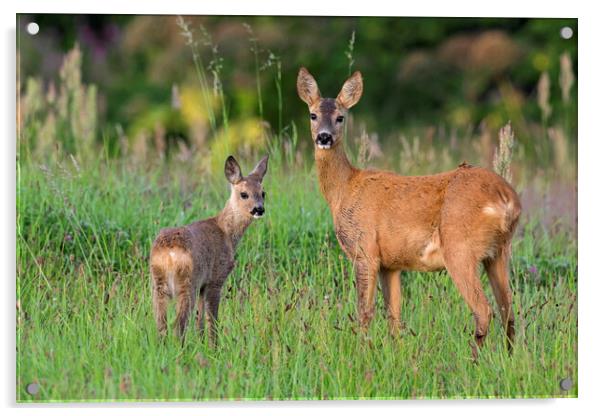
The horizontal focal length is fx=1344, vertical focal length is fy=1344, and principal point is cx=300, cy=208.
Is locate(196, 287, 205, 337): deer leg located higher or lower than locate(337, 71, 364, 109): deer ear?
lower

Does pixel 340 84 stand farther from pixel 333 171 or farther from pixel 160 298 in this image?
pixel 160 298

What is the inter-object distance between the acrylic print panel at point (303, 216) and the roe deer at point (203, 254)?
0.4 inches

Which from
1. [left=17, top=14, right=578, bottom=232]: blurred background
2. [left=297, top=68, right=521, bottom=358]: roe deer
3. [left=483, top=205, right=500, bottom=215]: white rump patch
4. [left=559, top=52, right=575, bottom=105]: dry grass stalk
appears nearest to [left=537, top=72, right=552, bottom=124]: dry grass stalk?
Result: [left=17, top=14, right=578, bottom=232]: blurred background

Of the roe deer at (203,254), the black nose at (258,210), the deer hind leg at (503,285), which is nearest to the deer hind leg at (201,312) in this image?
the roe deer at (203,254)

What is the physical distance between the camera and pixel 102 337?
650 cm

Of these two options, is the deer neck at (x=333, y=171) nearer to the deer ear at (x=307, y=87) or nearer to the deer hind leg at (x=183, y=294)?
the deer ear at (x=307, y=87)

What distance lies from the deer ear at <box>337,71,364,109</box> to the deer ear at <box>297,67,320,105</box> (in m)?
0.13

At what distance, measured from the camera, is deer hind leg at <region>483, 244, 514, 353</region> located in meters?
6.65

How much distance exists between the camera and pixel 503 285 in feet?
21.9

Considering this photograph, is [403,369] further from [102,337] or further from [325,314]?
[102,337]

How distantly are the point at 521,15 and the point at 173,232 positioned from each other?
2122mm

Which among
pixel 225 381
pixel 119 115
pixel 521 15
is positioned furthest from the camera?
pixel 119 115

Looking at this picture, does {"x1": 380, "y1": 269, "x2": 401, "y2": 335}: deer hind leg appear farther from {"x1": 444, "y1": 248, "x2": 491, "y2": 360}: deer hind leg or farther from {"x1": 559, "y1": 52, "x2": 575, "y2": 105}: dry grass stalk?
{"x1": 559, "y1": 52, "x2": 575, "y2": 105}: dry grass stalk
